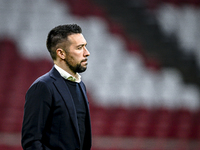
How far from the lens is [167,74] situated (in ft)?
18.2

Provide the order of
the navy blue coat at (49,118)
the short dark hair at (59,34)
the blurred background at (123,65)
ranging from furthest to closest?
the blurred background at (123,65) → the short dark hair at (59,34) → the navy blue coat at (49,118)

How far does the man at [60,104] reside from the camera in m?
1.20

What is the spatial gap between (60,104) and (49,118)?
0.07m

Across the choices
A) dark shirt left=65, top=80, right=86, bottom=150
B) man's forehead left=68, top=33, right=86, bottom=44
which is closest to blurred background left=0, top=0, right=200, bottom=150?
dark shirt left=65, top=80, right=86, bottom=150

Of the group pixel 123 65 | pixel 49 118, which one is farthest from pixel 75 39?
pixel 123 65

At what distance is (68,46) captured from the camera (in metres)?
1.32

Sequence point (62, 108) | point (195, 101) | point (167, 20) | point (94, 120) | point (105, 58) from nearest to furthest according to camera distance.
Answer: point (62, 108)
point (94, 120)
point (195, 101)
point (105, 58)
point (167, 20)

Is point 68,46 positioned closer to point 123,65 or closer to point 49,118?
point 49,118

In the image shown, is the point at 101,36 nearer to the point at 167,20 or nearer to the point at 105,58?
the point at 105,58

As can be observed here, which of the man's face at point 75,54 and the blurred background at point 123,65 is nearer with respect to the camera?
the man's face at point 75,54

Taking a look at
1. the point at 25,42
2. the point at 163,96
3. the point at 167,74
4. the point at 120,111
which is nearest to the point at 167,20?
the point at 167,74

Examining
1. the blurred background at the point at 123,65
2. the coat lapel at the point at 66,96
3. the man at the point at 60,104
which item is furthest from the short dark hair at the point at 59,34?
the blurred background at the point at 123,65

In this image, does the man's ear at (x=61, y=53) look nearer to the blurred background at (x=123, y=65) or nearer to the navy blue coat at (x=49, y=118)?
the navy blue coat at (x=49, y=118)

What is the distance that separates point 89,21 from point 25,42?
4.10ft
